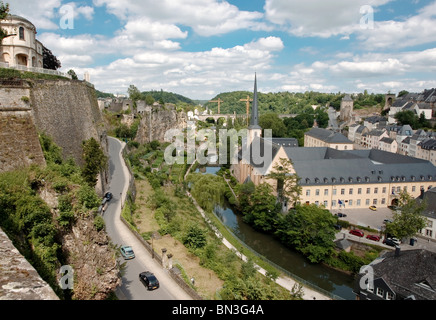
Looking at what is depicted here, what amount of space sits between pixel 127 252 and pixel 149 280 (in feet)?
10.2

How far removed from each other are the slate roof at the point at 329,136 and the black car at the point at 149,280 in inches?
1873

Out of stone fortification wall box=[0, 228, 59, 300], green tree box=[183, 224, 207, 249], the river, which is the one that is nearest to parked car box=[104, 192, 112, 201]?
green tree box=[183, 224, 207, 249]

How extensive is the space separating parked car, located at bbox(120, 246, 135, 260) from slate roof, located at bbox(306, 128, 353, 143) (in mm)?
46261

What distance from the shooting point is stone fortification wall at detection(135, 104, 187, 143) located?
5284cm

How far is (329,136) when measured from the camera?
188 ft

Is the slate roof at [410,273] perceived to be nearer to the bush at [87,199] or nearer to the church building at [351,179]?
the church building at [351,179]

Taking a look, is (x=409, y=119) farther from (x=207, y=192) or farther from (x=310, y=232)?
(x=207, y=192)

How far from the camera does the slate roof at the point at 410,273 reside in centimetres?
1756

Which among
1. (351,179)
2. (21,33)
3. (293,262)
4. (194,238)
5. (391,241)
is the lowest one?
(293,262)

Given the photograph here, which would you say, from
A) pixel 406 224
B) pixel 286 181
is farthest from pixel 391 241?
pixel 286 181

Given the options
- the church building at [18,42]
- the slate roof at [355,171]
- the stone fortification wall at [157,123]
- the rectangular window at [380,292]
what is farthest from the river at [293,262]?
the stone fortification wall at [157,123]

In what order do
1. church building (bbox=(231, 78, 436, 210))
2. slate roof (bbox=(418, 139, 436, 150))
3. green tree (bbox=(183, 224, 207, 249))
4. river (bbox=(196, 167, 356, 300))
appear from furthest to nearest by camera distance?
slate roof (bbox=(418, 139, 436, 150)) < church building (bbox=(231, 78, 436, 210)) < river (bbox=(196, 167, 356, 300)) < green tree (bbox=(183, 224, 207, 249))

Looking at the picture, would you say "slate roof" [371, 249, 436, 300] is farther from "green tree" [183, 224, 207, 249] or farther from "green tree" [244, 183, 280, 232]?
"green tree" [183, 224, 207, 249]
